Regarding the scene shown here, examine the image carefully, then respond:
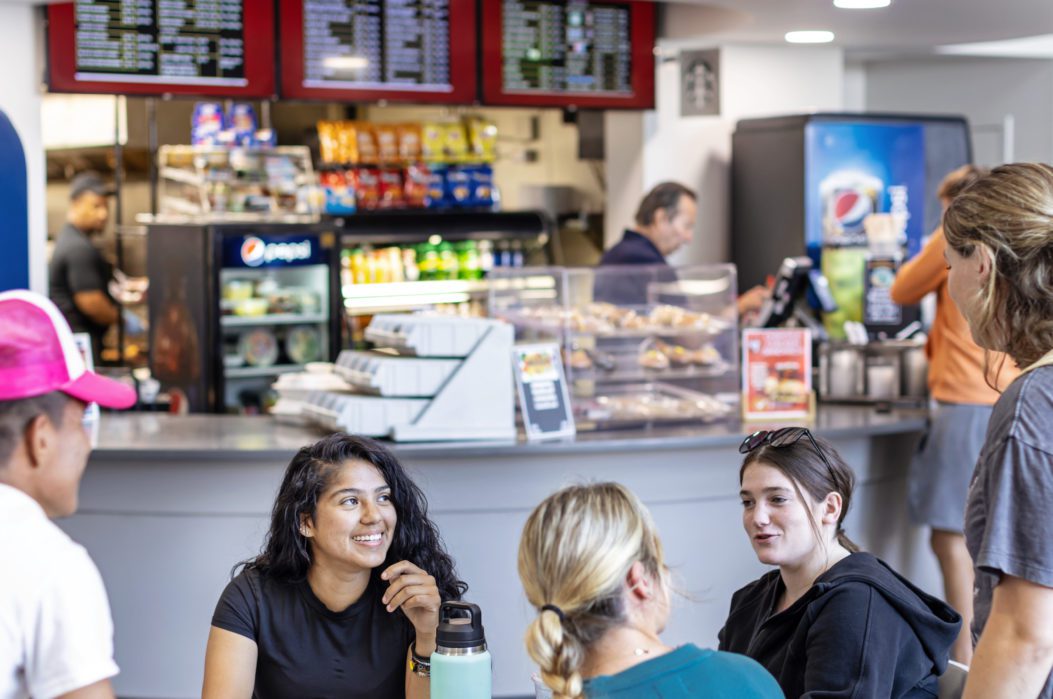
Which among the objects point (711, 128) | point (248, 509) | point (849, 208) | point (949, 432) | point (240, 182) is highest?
point (711, 128)

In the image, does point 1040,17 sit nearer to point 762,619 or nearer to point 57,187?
point 762,619

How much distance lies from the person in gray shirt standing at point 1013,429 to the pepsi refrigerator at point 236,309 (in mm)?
4603

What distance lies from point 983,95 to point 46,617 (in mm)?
7595

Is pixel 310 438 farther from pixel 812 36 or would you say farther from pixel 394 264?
pixel 812 36

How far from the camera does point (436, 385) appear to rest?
4367 mm

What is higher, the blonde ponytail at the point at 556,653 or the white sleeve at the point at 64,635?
the white sleeve at the point at 64,635

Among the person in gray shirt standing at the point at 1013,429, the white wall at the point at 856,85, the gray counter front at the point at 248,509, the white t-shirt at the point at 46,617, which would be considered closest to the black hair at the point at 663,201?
the gray counter front at the point at 248,509

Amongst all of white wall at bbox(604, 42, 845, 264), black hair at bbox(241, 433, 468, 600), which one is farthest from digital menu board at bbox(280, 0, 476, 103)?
black hair at bbox(241, 433, 468, 600)

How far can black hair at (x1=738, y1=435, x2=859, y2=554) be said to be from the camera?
2406mm

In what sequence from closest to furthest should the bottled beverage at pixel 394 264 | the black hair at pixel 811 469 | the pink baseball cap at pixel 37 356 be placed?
the pink baseball cap at pixel 37 356 → the black hair at pixel 811 469 → the bottled beverage at pixel 394 264

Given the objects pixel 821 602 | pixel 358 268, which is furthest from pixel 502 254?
pixel 821 602

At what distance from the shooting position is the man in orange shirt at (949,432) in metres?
4.71

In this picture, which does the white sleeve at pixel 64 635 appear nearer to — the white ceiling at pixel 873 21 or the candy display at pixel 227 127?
the white ceiling at pixel 873 21

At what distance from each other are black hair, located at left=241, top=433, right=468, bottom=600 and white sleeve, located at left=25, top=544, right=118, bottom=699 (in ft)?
3.55
